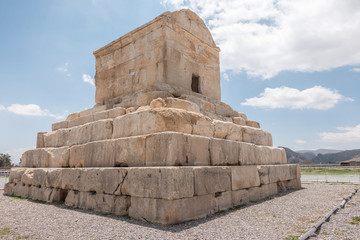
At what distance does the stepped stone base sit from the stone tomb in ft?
0.07

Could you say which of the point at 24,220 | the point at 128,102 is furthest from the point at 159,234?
the point at 128,102

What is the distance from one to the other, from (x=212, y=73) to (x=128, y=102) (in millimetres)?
3473

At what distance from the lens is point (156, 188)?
4.36 meters

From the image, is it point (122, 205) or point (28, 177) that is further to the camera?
point (28, 177)

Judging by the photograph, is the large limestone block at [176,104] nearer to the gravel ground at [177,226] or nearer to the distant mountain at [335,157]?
the gravel ground at [177,226]

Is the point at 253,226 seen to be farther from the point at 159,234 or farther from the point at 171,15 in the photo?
the point at 171,15

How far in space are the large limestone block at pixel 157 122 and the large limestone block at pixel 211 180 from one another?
0.93 m

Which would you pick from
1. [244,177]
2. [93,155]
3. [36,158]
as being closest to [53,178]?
[93,155]

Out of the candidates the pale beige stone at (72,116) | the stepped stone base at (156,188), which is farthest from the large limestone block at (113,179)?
the pale beige stone at (72,116)

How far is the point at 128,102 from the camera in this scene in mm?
7359

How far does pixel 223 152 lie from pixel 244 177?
3.08ft

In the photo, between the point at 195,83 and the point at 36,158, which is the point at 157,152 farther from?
the point at 36,158

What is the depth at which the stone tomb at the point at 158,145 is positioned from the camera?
466 cm

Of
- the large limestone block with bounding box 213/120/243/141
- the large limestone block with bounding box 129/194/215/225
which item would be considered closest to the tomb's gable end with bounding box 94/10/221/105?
the large limestone block with bounding box 213/120/243/141
